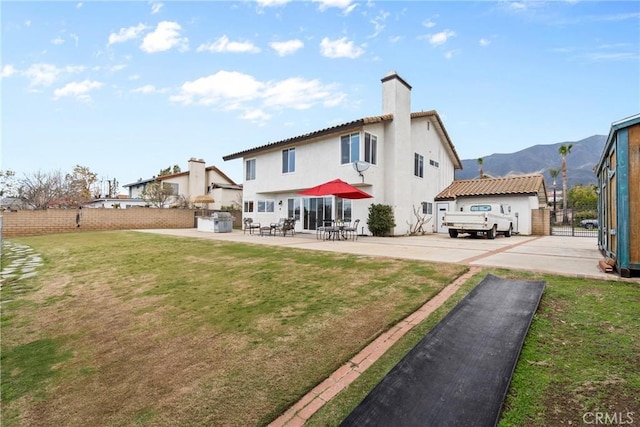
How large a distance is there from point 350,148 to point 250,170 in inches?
376

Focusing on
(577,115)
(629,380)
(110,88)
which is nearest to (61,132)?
(110,88)

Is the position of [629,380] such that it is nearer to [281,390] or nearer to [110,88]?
[281,390]

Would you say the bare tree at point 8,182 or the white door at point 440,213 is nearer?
the white door at point 440,213

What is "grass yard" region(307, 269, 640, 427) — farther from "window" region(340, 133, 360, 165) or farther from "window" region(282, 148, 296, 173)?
"window" region(282, 148, 296, 173)

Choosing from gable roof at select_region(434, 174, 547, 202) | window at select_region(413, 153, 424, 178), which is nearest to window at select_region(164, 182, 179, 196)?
window at select_region(413, 153, 424, 178)

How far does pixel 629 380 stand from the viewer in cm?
245

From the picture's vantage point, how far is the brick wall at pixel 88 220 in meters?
20.7

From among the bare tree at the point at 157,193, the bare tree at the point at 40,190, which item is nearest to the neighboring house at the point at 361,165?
the bare tree at the point at 157,193

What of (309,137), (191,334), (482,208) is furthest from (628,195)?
(309,137)

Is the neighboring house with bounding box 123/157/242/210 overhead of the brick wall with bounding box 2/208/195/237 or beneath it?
overhead

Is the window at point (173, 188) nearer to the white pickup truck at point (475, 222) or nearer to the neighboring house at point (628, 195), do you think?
the white pickup truck at point (475, 222)

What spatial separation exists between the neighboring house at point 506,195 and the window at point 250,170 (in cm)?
1374

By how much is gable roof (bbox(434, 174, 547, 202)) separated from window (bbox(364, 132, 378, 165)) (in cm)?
815

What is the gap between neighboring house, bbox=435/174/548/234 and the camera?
19.6m
